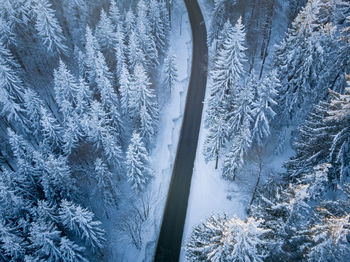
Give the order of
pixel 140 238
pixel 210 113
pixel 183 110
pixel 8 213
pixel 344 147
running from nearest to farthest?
pixel 344 147 < pixel 8 213 < pixel 140 238 < pixel 210 113 < pixel 183 110

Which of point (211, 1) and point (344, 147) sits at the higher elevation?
point (211, 1)

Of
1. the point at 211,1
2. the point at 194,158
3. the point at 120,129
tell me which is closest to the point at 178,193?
the point at 194,158

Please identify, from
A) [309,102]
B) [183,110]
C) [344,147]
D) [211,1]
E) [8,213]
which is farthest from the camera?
[211,1]

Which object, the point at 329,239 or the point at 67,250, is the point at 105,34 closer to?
the point at 67,250

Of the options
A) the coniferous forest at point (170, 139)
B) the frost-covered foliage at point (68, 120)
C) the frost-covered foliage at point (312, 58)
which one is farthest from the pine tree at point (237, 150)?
the frost-covered foliage at point (68, 120)

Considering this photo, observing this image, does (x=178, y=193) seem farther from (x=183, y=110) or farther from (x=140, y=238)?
(x=183, y=110)

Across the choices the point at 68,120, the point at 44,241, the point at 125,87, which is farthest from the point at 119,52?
the point at 44,241

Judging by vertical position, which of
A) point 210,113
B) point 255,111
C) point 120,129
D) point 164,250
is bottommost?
point 164,250
